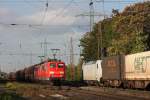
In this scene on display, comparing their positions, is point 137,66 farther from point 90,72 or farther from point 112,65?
point 90,72

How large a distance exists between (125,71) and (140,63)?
5.15 meters

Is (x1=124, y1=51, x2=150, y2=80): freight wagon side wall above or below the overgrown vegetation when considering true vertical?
below

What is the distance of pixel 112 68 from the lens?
49.5 meters

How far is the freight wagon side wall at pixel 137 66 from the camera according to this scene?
38.7 m

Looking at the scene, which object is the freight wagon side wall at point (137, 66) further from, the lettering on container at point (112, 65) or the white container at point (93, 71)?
the white container at point (93, 71)

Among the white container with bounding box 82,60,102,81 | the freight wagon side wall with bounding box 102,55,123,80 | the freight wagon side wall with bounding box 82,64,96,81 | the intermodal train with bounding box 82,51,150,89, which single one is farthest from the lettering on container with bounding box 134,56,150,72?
the freight wagon side wall with bounding box 82,64,96,81

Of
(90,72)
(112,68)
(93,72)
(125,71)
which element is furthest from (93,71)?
(125,71)

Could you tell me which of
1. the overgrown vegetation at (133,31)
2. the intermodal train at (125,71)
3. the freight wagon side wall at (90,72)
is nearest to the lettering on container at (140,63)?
the intermodal train at (125,71)

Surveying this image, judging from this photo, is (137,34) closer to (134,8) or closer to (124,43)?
(124,43)

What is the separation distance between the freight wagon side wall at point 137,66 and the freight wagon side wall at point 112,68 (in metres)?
2.21

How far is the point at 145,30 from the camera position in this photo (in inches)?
2778

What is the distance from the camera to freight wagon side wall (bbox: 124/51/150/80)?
3869 cm

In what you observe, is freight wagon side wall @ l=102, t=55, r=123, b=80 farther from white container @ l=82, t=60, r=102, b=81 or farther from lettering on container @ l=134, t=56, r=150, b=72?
lettering on container @ l=134, t=56, r=150, b=72

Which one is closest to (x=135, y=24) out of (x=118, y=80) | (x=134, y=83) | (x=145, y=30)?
(x=145, y=30)
